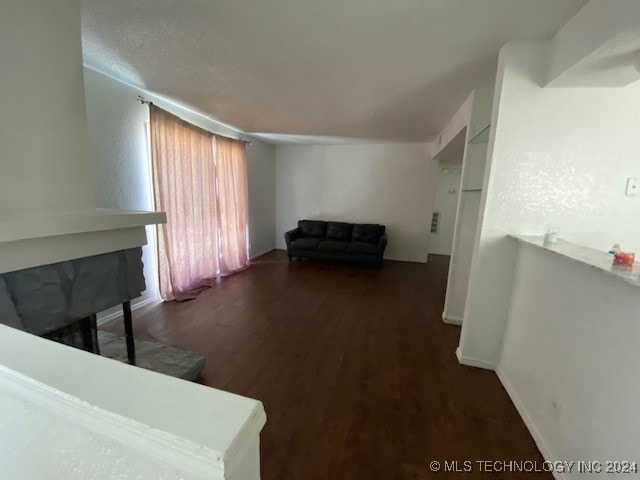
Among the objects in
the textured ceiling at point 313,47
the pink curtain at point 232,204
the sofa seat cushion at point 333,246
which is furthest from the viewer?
the sofa seat cushion at point 333,246

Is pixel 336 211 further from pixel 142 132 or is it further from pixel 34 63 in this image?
pixel 34 63

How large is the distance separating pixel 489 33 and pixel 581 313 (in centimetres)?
163

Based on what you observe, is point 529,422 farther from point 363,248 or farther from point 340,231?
point 340,231

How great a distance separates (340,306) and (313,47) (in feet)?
8.27

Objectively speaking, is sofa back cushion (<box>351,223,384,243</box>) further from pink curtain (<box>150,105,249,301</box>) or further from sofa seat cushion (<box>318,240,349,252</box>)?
pink curtain (<box>150,105,249,301</box>)

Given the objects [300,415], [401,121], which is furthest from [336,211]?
[300,415]

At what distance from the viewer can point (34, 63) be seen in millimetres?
1163

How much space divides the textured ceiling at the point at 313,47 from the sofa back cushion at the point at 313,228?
271cm

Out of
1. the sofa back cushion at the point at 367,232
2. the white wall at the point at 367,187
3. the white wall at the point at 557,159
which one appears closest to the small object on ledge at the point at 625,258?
the white wall at the point at 557,159

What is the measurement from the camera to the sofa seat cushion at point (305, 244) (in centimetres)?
481

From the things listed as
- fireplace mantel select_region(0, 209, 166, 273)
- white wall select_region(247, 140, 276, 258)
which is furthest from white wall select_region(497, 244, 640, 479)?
white wall select_region(247, 140, 276, 258)

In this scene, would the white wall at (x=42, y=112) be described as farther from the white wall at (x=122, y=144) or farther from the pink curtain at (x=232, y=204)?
the pink curtain at (x=232, y=204)

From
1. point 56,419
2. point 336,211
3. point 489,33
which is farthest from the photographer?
point 336,211

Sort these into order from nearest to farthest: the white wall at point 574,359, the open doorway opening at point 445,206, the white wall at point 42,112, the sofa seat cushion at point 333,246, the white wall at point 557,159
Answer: the white wall at point 574,359 → the white wall at point 42,112 → the white wall at point 557,159 → the sofa seat cushion at point 333,246 → the open doorway opening at point 445,206
